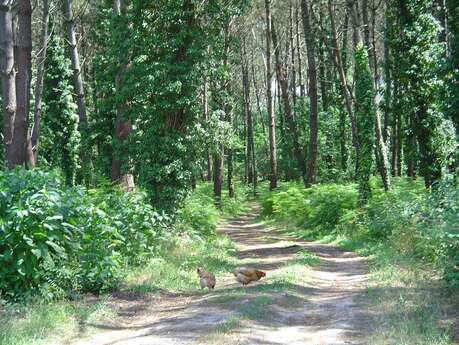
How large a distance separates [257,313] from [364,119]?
46.3ft

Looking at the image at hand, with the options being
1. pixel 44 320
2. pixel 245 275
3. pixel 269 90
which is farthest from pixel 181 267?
pixel 269 90

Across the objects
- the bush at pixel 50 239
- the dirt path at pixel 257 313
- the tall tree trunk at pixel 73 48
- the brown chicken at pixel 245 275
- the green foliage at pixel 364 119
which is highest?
the tall tree trunk at pixel 73 48

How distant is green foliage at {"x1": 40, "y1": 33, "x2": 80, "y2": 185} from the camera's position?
34.0m

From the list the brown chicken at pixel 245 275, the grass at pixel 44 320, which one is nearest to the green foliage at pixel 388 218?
the brown chicken at pixel 245 275

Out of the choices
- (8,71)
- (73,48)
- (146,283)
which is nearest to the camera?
(146,283)

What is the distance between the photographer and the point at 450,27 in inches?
630

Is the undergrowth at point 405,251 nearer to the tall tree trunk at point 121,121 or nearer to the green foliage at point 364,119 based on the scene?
the green foliage at point 364,119

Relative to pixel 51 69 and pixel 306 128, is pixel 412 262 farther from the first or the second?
pixel 306 128

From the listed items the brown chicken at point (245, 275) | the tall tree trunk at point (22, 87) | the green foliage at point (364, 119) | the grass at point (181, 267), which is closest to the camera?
the brown chicken at point (245, 275)

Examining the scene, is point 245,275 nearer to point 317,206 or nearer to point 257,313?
point 257,313

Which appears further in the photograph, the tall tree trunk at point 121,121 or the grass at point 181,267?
the tall tree trunk at point 121,121

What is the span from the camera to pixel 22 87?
482 inches

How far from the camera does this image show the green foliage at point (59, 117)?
112 feet

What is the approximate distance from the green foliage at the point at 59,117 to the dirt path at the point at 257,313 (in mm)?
25664
